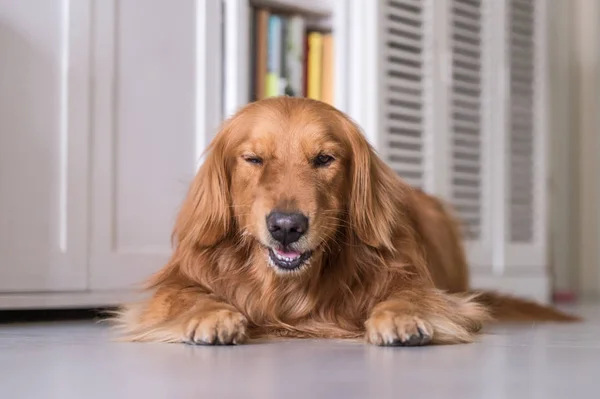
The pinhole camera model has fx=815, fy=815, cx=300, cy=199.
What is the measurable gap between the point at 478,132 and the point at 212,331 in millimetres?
2329

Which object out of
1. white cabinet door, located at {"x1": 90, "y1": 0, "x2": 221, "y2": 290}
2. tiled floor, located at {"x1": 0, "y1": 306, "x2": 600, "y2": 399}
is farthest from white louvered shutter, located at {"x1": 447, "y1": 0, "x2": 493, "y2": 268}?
tiled floor, located at {"x1": 0, "y1": 306, "x2": 600, "y2": 399}

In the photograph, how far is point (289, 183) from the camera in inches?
71.0

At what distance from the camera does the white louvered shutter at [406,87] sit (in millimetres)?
3305

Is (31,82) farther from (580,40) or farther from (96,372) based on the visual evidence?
(580,40)

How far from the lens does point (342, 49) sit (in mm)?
3268

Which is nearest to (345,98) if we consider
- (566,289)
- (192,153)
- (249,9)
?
(249,9)

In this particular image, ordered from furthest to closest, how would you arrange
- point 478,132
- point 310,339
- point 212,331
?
point 478,132, point 310,339, point 212,331

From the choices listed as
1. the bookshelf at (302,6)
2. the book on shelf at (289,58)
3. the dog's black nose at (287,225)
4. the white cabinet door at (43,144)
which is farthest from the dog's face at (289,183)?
the bookshelf at (302,6)

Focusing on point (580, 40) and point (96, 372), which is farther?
point (580, 40)

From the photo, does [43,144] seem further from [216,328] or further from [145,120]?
[216,328]

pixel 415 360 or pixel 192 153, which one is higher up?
pixel 192 153

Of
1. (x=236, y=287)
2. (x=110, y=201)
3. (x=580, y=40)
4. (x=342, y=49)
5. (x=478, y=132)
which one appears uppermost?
(x=580, y=40)

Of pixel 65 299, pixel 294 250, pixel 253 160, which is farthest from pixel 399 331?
pixel 65 299

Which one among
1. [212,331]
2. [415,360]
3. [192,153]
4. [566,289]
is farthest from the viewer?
[566,289]
